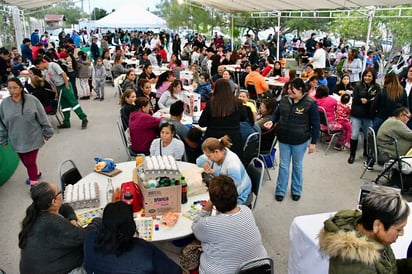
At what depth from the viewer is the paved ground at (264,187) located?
11.3 ft

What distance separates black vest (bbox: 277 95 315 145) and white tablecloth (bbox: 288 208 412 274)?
4.38 feet

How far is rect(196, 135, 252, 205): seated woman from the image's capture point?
2941 millimetres

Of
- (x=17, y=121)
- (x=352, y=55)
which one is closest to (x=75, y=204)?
(x=17, y=121)

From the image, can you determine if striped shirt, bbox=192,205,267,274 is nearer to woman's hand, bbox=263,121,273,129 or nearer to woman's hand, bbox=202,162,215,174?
woman's hand, bbox=202,162,215,174

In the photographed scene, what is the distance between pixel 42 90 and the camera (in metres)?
6.10

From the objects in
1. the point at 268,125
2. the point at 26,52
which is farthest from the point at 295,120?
the point at 26,52

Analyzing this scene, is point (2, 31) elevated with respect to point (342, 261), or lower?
elevated

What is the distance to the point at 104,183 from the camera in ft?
10.1

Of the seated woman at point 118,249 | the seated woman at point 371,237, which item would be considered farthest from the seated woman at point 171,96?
the seated woman at point 371,237

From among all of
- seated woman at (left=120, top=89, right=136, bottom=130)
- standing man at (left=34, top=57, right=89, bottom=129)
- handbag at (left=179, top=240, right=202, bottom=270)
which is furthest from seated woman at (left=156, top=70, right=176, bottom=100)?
handbag at (left=179, top=240, right=202, bottom=270)

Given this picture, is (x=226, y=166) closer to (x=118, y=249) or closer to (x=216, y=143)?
(x=216, y=143)

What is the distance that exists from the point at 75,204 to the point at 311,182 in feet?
10.6

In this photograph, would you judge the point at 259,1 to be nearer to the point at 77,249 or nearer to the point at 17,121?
the point at 17,121

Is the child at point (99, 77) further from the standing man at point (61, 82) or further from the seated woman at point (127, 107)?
the seated woman at point (127, 107)
